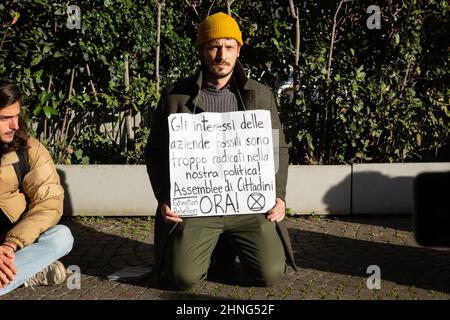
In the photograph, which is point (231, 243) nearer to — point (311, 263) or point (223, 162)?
point (223, 162)

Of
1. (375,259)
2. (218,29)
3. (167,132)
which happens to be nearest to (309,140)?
(375,259)

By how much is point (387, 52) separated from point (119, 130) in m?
3.44

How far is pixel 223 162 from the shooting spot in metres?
4.23

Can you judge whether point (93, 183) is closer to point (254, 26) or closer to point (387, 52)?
point (254, 26)

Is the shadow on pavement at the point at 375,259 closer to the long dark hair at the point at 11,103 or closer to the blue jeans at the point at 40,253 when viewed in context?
the blue jeans at the point at 40,253

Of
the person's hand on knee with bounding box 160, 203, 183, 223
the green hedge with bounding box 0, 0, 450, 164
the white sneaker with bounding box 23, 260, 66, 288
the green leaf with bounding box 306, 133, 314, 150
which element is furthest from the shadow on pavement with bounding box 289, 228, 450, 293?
the white sneaker with bounding box 23, 260, 66, 288

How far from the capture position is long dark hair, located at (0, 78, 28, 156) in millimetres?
3908

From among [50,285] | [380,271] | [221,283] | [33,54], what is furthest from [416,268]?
[33,54]

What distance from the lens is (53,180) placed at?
421cm

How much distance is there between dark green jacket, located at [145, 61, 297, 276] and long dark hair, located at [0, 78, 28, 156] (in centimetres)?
89

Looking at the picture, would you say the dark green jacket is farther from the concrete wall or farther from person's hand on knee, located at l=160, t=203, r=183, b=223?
the concrete wall

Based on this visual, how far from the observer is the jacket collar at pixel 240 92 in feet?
14.0

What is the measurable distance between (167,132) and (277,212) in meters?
1.00
